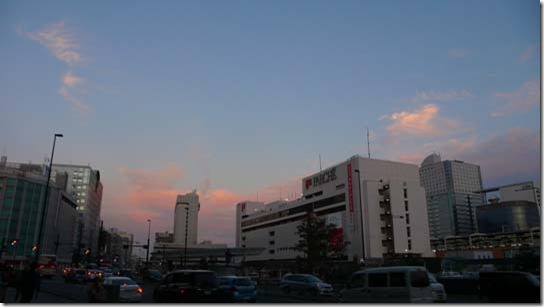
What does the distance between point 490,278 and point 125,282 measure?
18.6 m

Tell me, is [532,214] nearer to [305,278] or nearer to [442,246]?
[442,246]

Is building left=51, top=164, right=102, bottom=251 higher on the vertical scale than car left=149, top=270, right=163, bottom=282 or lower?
higher

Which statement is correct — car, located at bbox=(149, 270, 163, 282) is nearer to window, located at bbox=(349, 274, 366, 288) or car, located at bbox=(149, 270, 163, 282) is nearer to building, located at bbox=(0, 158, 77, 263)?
window, located at bbox=(349, 274, 366, 288)

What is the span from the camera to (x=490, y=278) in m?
22.2

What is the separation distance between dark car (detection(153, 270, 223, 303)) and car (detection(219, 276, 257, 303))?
185 cm

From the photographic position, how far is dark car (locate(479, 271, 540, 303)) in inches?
767

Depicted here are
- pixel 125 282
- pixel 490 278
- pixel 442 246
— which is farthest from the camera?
pixel 442 246

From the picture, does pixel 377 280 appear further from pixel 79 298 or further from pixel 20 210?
pixel 20 210

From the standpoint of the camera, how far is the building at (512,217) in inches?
6407

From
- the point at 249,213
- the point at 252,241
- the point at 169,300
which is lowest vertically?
the point at 169,300

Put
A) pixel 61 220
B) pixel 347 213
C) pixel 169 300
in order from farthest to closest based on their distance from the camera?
pixel 61 220
pixel 347 213
pixel 169 300

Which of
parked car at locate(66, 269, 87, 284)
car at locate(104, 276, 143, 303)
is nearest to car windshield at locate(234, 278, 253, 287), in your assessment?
car at locate(104, 276, 143, 303)

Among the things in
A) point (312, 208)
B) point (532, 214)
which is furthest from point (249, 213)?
point (532, 214)

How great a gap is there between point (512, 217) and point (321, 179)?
9861 cm
